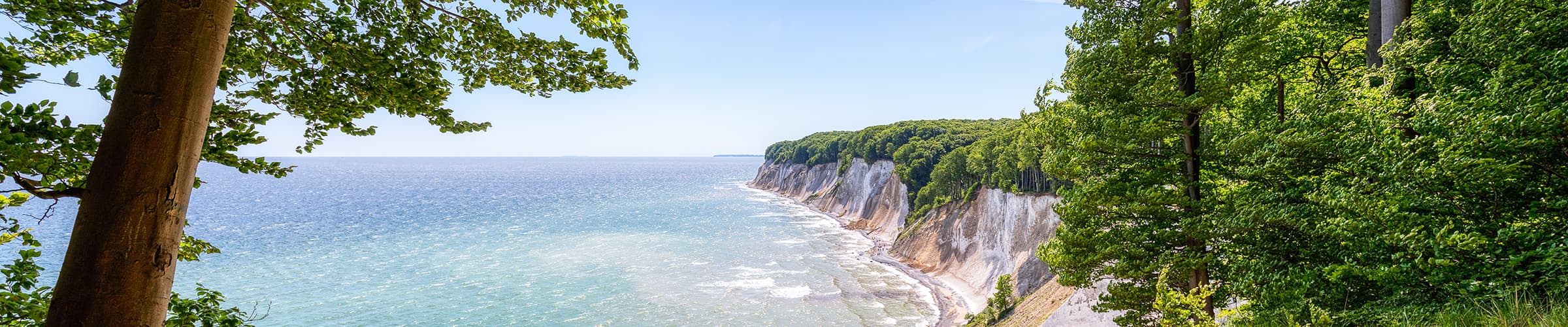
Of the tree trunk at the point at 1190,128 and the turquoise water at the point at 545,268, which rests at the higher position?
the tree trunk at the point at 1190,128

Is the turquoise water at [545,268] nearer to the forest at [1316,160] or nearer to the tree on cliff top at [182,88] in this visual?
the forest at [1316,160]

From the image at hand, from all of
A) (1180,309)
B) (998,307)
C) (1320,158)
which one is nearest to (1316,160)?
(1320,158)

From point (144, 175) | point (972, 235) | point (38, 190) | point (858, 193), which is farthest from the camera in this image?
point (858, 193)

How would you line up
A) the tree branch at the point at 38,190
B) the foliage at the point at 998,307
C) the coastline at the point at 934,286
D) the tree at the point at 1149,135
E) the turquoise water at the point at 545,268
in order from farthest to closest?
the turquoise water at the point at 545,268 → the coastline at the point at 934,286 → the foliage at the point at 998,307 → the tree at the point at 1149,135 → the tree branch at the point at 38,190

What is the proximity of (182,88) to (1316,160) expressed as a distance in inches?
535

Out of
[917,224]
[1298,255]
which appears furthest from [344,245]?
[1298,255]

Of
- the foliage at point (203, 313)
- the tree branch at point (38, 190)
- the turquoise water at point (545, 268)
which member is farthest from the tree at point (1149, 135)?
the turquoise water at point (545, 268)

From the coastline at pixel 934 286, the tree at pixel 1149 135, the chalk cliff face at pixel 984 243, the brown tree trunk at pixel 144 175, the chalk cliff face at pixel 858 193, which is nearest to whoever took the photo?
the brown tree trunk at pixel 144 175

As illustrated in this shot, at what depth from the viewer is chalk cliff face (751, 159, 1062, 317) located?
117 feet

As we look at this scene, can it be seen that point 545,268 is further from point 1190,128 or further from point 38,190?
point 38,190

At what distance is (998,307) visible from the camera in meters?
30.4

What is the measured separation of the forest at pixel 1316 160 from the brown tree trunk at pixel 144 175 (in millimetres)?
11165

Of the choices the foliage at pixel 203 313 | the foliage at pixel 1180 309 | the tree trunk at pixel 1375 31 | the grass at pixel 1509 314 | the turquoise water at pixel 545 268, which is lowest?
the turquoise water at pixel 545 268

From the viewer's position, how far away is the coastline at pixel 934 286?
3409 centimetres
